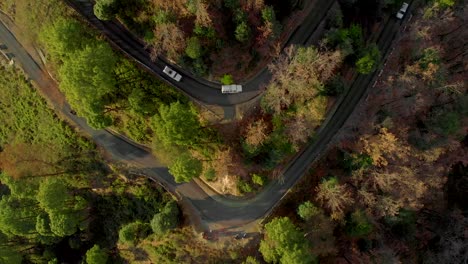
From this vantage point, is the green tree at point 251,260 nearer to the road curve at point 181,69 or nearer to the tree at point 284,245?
the tree at point 284,245

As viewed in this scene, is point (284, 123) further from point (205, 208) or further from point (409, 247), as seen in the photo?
point (409, 247)

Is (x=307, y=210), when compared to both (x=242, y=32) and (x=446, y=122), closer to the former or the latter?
(x=446, y=122)

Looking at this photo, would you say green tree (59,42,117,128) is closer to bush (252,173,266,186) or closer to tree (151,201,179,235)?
tree (151,201,179,235)

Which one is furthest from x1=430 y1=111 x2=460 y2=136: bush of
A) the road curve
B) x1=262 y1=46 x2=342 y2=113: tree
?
the road curve

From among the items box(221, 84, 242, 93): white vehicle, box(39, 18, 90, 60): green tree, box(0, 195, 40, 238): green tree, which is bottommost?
box(0, 195, 40, 238): green tree

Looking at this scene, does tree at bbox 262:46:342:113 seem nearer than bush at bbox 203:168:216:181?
Yes

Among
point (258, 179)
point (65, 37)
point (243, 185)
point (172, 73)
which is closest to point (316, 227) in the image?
point (258, 179)
